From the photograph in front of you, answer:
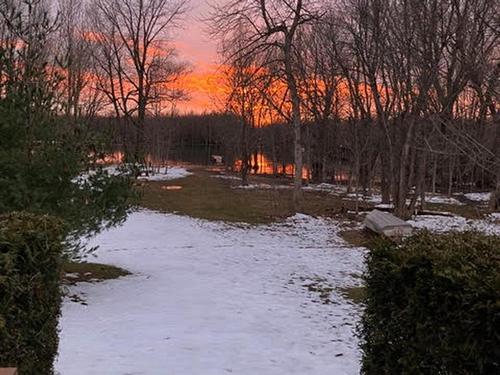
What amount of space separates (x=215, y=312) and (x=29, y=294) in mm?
4010

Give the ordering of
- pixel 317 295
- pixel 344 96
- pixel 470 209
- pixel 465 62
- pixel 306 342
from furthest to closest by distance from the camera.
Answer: pixel 344 96, pixel 470 209, pixel 465 62, pixel 317 295, pixel 306 342

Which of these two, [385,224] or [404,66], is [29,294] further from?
[404,66]

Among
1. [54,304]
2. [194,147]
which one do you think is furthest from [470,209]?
[194,147]

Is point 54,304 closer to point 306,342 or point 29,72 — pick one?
point 306,342

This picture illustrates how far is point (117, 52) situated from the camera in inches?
1443

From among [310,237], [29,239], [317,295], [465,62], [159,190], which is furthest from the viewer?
[159,190]

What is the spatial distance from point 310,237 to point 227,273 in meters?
5.32

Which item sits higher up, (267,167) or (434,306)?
(267,167)

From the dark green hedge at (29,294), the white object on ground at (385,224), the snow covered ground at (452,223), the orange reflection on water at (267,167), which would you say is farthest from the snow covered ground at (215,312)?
the orange reflection on water at (267,167)

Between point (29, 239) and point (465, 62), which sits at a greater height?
point (465, 62)

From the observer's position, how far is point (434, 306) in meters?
2.86


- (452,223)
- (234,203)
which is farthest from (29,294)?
(234,203)

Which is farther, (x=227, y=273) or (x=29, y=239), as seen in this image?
(x=227, y=273)

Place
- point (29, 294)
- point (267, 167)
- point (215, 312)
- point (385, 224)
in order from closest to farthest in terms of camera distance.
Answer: point (29, 294), point (215, 312), point (385, 224), point (267, 167)
